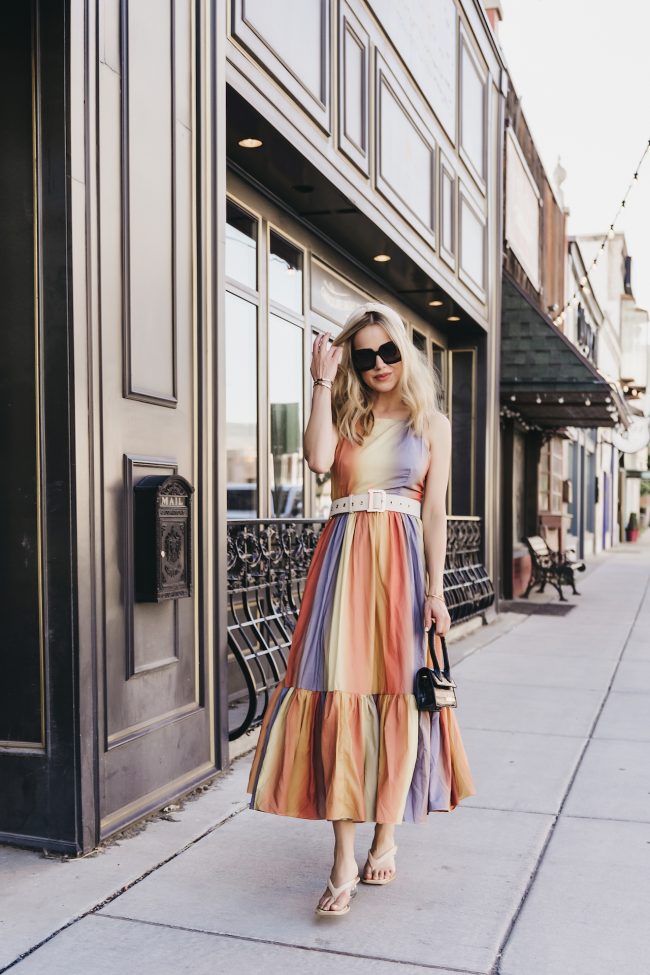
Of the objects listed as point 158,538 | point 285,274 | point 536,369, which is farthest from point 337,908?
point 536,369

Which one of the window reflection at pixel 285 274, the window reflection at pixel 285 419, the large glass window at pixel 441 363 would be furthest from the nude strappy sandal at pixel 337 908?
the large glass window at pixel 441 363

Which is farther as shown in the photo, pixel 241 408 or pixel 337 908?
pixel 241 408

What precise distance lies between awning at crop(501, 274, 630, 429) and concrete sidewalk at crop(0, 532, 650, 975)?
7.34 meters

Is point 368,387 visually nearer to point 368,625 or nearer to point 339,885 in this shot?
point 368,625

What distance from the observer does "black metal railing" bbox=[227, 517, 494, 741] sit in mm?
5531

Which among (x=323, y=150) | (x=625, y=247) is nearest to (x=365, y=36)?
(x=323, y=150)

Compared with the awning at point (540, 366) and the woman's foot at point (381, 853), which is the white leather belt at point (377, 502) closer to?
the woman's foot at point (381, 853)

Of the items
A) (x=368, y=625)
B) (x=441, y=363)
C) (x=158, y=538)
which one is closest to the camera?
(x=368, y=625)

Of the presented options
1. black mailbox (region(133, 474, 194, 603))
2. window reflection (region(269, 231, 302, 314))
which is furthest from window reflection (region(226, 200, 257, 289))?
black mailbox (region(133, 474, 194, 603))

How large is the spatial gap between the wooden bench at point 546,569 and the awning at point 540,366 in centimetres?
265

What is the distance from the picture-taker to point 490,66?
12.3 m

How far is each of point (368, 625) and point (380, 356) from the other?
0.93 m

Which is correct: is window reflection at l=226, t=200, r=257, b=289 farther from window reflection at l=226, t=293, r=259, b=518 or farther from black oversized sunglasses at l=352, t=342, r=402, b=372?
black oversized sunglasses at l=352, t=342, r=402, b=372

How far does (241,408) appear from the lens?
24.2 feet
